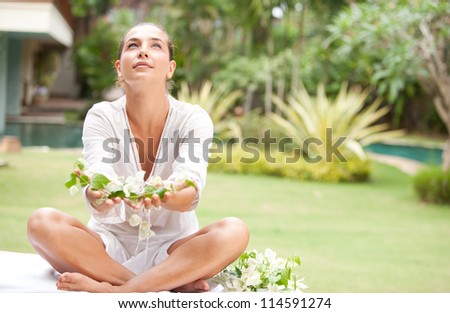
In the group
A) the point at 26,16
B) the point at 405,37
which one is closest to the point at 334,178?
the point at 405,37

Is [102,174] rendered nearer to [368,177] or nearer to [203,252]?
[203,252]

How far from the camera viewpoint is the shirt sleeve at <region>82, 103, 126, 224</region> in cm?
187

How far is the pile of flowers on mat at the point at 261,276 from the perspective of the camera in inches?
80.1

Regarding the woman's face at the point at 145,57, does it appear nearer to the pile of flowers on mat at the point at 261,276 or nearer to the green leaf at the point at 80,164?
the green leaf at the point at 80,164

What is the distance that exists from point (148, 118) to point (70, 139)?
311 inches

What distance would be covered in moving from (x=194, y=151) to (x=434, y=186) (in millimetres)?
4214

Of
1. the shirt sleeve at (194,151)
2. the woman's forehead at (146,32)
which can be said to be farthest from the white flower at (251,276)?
the woman's forehead at (146,32)

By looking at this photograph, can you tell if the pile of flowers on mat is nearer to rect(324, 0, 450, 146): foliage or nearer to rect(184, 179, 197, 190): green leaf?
rect(184, 179, 197, 190): green leaf

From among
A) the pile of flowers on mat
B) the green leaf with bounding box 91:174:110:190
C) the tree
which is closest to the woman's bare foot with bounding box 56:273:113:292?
the green leaf with bounding box 91:174:110:190

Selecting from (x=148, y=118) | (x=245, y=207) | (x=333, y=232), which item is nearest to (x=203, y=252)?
(x=148, y=118)

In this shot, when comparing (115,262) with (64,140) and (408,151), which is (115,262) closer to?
(64,140)

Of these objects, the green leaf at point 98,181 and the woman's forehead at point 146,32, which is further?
the woman's forehead at point 146,32

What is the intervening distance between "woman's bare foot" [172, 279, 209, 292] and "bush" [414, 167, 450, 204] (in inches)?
164

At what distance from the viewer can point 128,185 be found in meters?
1.75
